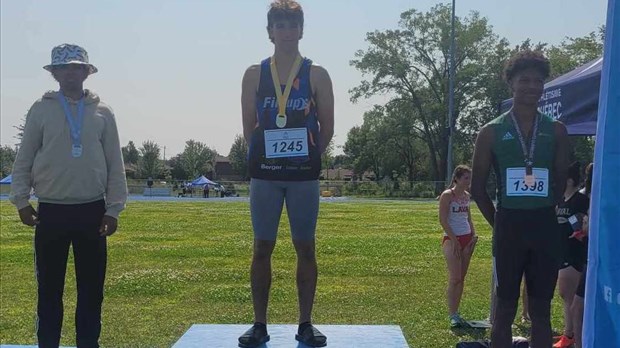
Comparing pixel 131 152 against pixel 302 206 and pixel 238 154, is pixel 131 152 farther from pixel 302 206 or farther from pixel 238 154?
pixel 302 206

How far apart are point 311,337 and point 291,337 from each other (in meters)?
0.21

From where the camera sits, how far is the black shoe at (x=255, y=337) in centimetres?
419

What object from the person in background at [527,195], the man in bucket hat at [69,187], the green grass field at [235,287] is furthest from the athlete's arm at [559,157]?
the man in bucket hat at [69,187]

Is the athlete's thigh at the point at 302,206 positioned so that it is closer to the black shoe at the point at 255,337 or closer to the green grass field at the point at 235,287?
the black shoe at the point at 255,337

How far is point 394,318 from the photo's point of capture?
23.2 feet

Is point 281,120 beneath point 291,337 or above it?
above

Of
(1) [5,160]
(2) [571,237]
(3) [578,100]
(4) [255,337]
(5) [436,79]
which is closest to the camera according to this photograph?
(4) [255,337]

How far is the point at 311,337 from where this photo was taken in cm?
425

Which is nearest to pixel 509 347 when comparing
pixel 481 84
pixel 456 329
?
pixel 456 329

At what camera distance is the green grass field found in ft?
21.5

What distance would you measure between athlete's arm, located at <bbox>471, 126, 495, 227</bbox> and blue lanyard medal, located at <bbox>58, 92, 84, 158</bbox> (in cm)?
234

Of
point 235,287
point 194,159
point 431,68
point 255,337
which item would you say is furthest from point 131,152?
point 255,337

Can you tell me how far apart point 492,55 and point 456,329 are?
180 ft

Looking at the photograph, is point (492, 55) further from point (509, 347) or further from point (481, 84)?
point (509, 347)
